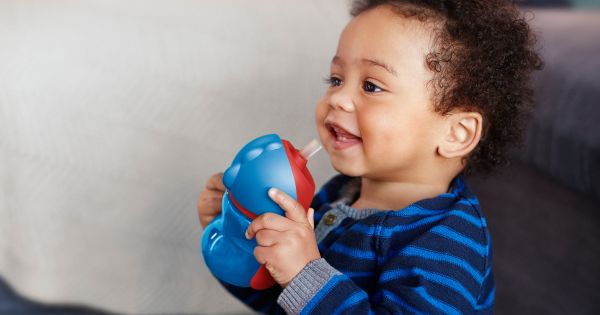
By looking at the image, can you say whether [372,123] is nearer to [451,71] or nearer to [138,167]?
[451,71]

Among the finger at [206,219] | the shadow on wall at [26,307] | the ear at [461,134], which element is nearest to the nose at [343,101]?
the ear at [461,134]

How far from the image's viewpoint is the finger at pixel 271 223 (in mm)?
699

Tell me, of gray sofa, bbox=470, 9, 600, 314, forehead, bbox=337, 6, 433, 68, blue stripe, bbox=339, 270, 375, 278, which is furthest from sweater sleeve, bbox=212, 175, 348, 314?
gray sofa, bbox=470, 9, 600, 314

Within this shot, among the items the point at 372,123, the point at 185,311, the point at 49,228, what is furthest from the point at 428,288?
the point at 49,228

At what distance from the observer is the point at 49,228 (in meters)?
1.06

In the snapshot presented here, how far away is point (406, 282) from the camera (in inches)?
28.3

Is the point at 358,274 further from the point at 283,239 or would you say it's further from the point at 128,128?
the point at 128,128

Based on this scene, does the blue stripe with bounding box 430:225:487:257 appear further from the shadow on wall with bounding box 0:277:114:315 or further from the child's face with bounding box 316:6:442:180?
the shadow on wall with bounding box 0:277:114:315

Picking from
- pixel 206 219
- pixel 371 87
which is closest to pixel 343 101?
pixel 371 87

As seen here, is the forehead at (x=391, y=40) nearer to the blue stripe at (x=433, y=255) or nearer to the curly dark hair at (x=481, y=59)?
the curly dark hair at (x=481, y=59)

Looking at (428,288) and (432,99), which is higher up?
(432,99)

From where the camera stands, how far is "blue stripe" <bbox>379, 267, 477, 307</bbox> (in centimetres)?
71

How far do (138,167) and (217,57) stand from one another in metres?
0.21

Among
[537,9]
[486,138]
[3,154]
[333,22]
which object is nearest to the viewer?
[486,138]
